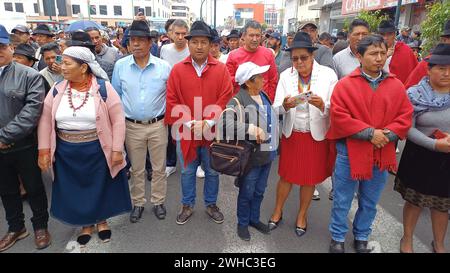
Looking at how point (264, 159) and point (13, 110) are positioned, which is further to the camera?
point (264, 159)

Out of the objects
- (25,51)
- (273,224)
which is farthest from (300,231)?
(25,51)

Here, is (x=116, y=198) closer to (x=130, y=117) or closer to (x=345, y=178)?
(x=130, y=117)

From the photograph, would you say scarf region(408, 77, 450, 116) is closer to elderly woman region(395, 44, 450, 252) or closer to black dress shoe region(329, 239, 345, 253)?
elderly woman region(395, 44, 450, 252)

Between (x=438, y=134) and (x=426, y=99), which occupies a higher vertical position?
(x=426, y=99)

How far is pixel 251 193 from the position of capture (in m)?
3.12

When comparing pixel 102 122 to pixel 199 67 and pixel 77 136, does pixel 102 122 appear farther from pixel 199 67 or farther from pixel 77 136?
pixel 199 67

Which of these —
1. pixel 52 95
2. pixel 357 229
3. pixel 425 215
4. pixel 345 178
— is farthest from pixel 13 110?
pixel 425 215

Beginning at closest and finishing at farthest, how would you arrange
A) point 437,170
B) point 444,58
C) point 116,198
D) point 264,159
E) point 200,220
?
1. point 444,58
2. point 437,170
3. point 264,159
4. point 116,198
5. point 200,220

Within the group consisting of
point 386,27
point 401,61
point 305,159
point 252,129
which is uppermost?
point 386,27

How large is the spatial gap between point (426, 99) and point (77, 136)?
3036 mm

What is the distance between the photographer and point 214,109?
331 cm

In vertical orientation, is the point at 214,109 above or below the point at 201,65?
below

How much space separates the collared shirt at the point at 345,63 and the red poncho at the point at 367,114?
3.83ft

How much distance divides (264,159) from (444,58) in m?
1.67
